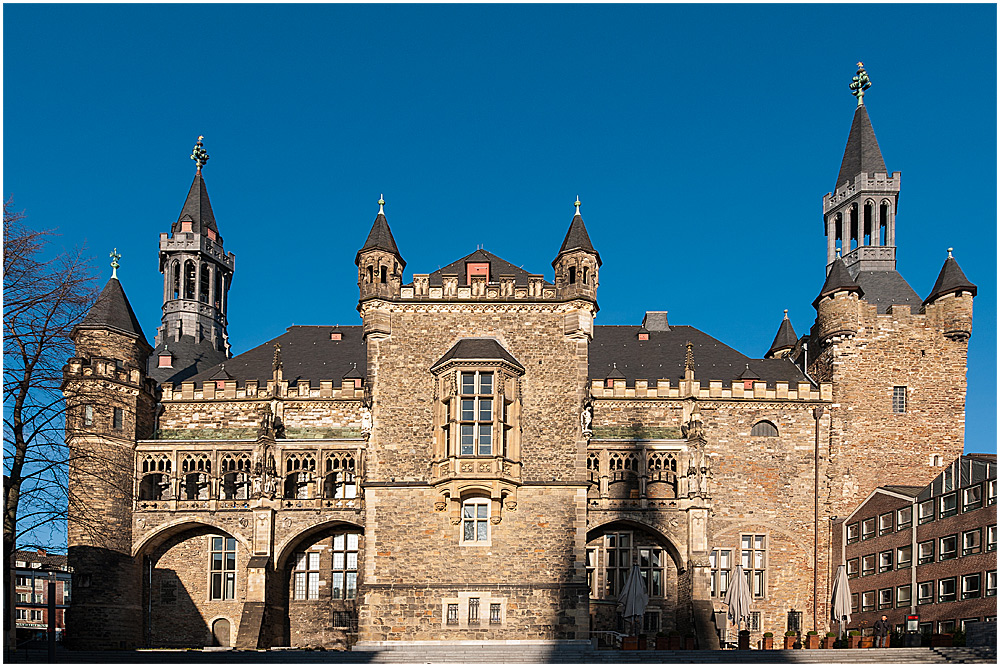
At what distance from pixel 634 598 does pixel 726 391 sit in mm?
11297

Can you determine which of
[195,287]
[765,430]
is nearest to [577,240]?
[765,430]

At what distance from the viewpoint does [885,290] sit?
5178 cm

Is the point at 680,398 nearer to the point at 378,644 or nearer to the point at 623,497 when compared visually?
the point at 623,497

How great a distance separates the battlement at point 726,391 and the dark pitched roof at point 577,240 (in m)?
7.97

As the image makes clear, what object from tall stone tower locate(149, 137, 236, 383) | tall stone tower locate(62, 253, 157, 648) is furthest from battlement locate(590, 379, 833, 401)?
tall stone tower locate(149, 137, 236, 383)

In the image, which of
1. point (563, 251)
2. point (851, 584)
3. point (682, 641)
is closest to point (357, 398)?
point (563, 251)

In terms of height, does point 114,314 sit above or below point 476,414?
above

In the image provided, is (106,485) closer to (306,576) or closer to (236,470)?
(236,470)

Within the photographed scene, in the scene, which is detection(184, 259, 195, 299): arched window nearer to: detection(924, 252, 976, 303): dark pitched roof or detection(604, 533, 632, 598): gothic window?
detection(604, 533, 632, 598): gothic window

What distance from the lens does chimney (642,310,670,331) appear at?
5484 cm

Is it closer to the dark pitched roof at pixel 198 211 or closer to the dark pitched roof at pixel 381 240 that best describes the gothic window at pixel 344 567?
the dark pitched roof at pixel 381 240

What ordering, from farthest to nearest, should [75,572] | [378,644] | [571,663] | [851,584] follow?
[851,584]
[75,572]
[378,644]
[571,663]

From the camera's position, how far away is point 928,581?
41.1m

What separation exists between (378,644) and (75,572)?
13.2m
